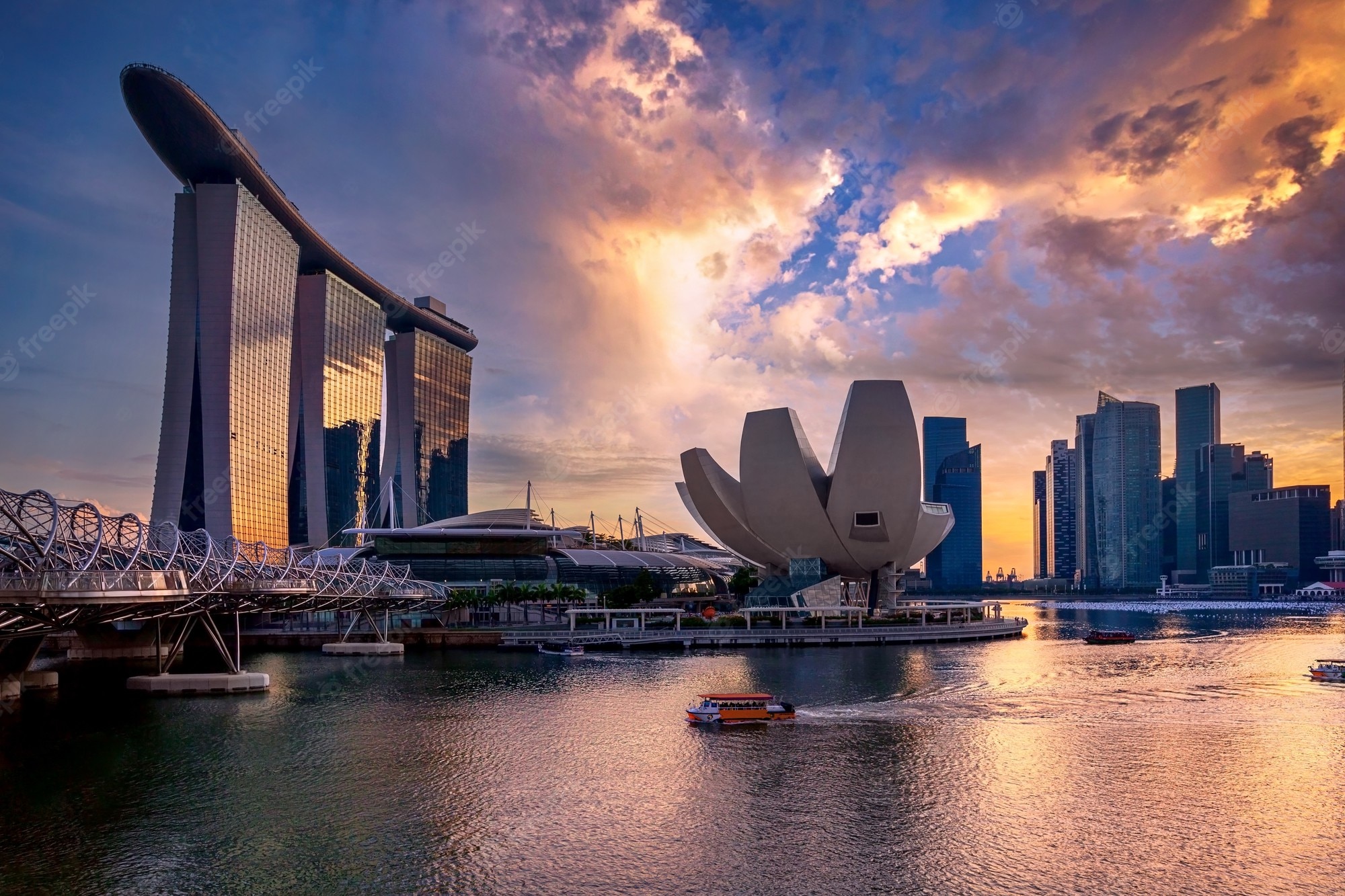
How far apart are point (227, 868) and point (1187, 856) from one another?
72.5ft

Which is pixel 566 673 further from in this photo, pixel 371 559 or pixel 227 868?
pixel 371 559

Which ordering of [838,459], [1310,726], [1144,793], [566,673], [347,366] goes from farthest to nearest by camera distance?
[347,366]
[838,459]
[566,673]
[1310,726]
[1144,793]

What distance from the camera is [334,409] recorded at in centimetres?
13550

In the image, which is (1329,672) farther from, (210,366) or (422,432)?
(422,432)

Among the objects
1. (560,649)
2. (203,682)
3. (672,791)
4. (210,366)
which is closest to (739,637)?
(560,649)

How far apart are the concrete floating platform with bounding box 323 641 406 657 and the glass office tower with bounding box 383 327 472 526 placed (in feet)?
294


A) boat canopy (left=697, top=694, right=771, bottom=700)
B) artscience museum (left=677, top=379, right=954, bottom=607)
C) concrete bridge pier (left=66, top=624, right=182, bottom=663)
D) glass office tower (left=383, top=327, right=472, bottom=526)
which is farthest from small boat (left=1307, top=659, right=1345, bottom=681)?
glass office tower (left=383, top=327, right=472, bottom=526)

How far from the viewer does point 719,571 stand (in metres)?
130

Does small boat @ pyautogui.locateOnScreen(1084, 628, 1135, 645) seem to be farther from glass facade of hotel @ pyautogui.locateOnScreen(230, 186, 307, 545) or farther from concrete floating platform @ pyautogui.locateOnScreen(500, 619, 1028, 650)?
glass facade of hotel @ pyautogui.locateOnScreen(230, 186, 307, 545)

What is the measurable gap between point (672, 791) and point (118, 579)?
23029mm

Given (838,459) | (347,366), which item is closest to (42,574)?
(838,459)

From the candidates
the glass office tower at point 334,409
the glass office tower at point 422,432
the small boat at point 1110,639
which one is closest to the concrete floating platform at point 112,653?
the glass office tower at point 334,409

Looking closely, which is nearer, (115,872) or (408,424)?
(115,872)

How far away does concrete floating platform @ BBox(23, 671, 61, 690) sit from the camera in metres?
45.6
